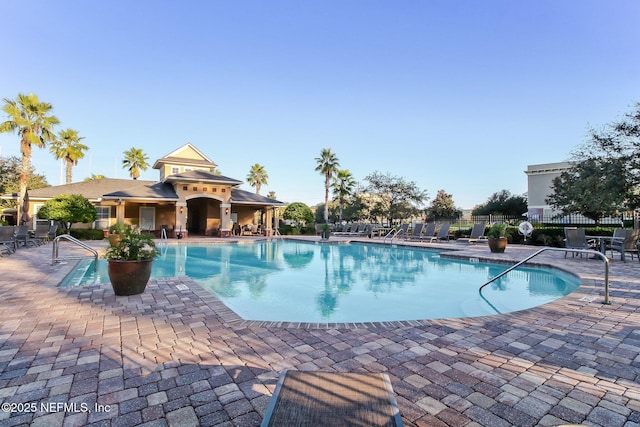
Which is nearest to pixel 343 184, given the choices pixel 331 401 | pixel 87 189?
pixel 87 189

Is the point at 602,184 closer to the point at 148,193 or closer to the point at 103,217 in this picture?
the point at 148,193

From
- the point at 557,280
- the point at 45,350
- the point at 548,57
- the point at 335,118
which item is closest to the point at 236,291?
the point at 45,350

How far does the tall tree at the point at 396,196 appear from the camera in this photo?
1107 inches

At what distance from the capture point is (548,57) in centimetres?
1284

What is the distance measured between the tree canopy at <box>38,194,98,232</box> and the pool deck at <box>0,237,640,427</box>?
16.5m

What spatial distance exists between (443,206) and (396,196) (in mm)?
12630

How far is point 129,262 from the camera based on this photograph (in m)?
5.16

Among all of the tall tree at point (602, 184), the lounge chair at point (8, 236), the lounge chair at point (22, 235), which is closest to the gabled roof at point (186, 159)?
the lounge chair at point (22, 235)

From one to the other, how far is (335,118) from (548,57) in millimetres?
12144

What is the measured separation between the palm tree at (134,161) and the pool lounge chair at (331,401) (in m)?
36.2

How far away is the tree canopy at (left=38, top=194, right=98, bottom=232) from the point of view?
17828mm

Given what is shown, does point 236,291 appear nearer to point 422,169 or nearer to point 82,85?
point 82,85

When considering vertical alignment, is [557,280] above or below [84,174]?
below

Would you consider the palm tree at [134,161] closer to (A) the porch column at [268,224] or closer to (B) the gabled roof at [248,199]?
(B) the gabled roof at [248,199]
